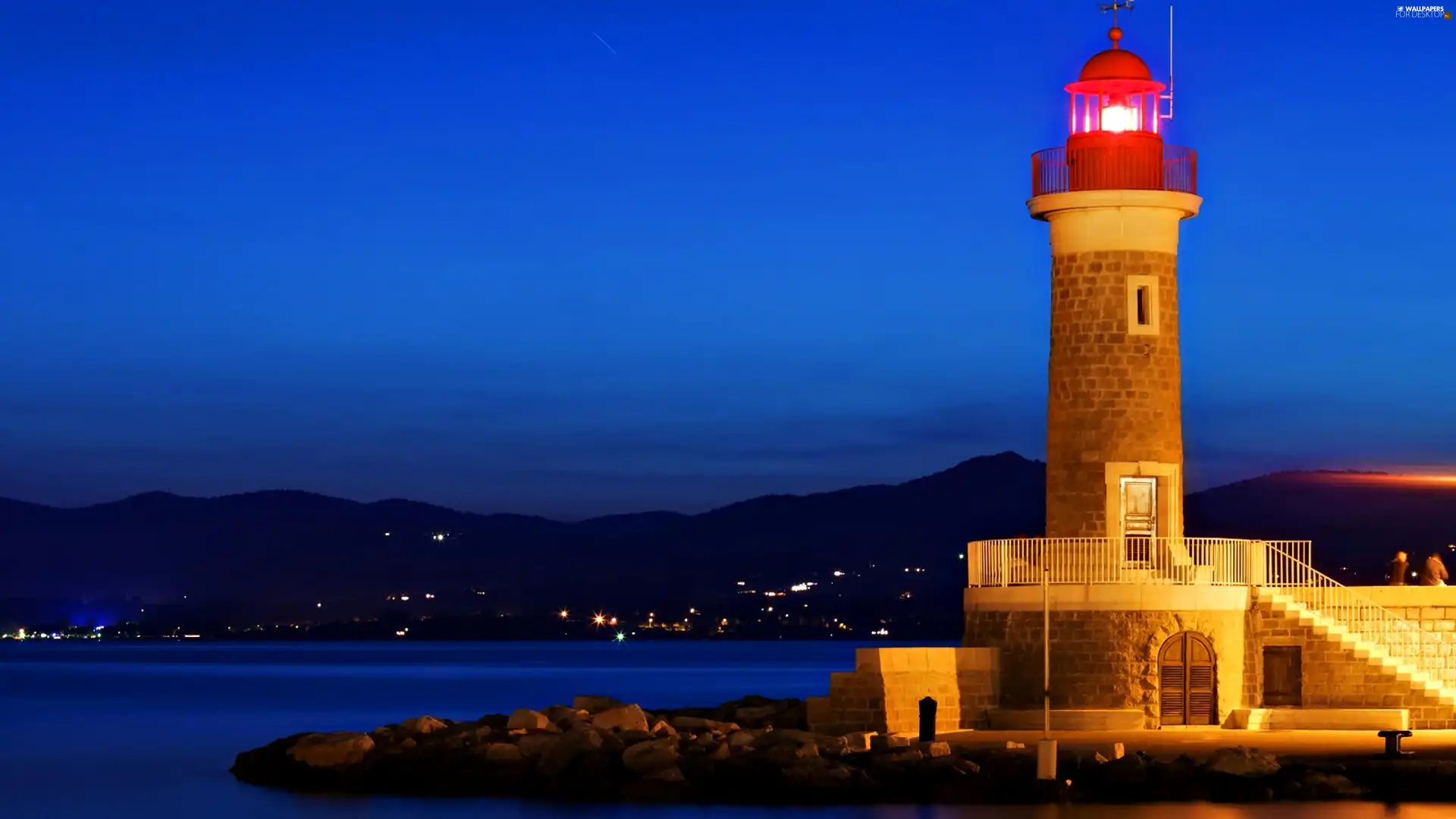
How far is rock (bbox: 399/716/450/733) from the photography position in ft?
88.2

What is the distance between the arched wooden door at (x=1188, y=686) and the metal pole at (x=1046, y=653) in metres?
1.23

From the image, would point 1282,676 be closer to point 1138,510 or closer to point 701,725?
point 1138,510

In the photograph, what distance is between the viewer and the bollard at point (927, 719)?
77.1 feet

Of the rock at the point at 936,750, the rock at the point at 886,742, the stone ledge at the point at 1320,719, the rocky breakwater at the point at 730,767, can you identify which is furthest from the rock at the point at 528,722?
the stone ledge at the point at 1320,719

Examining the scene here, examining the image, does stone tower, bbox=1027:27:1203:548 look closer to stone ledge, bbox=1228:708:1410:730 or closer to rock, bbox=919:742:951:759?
stone ledge, bbox=1228:708:1410:730

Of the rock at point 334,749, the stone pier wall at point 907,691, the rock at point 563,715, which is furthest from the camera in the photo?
the rock at point 563,715

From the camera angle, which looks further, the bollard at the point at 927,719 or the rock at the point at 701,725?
the rock at the point at 701,725

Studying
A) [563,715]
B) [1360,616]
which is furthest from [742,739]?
[1360,616]

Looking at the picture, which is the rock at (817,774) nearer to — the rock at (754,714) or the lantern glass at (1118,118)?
the rock at (754,714)

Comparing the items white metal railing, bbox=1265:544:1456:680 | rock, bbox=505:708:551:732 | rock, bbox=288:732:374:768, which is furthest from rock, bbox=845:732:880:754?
rock, bbox=288:732:374:768

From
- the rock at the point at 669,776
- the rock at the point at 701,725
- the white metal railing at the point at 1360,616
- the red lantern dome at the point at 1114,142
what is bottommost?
the rock at the point at 669,776

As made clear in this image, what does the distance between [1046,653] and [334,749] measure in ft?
26.2

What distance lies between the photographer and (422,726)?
1067 inches

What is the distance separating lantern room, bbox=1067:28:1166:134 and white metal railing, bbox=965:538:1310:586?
4.52m
